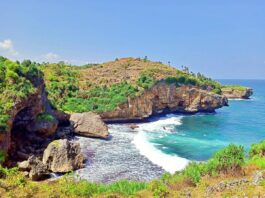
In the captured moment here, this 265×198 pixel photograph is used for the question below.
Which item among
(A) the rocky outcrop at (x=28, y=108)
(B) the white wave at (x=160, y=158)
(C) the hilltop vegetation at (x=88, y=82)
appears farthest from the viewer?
(C) the hilltop vegetation at (x=88, y=82)

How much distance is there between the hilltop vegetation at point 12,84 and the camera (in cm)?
3494

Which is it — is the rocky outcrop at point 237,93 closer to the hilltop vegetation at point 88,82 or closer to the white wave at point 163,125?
the hilltop vegetation at point 88,82

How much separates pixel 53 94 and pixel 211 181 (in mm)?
47857

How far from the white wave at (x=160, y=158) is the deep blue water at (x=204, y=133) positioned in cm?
127

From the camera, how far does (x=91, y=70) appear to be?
92125mm

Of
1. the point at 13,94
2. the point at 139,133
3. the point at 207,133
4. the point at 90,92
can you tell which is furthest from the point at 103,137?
the point at 90,92

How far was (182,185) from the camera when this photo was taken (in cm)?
2116

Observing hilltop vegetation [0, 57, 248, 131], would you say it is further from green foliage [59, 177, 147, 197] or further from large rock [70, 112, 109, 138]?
green foliage [59, 177, 147, 197]

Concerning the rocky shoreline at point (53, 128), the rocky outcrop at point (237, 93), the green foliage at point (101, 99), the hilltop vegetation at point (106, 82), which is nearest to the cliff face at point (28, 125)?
the rocky shoreline at point (53, 128)

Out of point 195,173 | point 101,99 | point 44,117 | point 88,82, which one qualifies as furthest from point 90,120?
point 88,82

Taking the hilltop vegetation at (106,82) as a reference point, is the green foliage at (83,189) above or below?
below

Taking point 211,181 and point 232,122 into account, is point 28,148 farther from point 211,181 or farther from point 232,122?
point 232,122

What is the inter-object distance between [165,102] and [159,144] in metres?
31.6

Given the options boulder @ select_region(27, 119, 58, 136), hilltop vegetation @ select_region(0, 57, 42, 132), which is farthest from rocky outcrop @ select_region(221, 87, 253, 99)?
hilltop vegetation @ select_region(0, 57, 42, 132)
